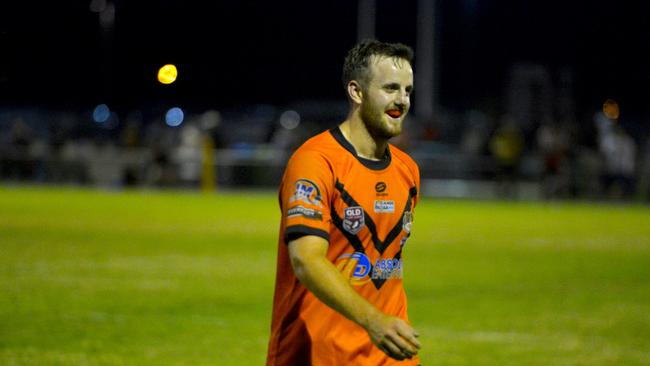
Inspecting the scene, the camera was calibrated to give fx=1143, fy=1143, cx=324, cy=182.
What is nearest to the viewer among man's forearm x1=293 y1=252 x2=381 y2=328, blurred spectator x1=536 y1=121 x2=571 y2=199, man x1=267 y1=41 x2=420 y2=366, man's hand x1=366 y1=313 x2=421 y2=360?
man's hand x1=366 y1=313 x2=421 y2=360

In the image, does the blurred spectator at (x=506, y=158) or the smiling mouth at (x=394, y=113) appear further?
the blurred spectator at (x=506, y=158)

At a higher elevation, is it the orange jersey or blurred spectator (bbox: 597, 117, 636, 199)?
the orange jersey

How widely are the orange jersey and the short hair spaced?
11.1 inches

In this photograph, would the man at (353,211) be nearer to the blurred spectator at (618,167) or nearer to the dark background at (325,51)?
the blurred spectator at (618,167)

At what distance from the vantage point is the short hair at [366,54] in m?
5.00

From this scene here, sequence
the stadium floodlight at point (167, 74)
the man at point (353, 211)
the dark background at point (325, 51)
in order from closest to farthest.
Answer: the man at point (353, 211) → the stadium floodlight at point (167, 74) → the dark background at point (325, 51)

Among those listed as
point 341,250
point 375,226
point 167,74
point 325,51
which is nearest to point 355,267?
point 341,250

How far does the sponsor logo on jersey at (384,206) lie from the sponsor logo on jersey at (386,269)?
22 cm

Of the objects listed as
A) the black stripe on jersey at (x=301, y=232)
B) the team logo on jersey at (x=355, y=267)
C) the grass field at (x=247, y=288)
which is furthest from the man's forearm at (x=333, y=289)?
the grass field at (x=247, y=288)

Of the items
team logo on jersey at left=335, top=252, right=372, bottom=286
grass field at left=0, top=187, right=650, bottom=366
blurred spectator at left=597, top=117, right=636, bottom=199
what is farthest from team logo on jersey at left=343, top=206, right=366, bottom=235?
blurred spectator at left=597, top=117, right=636, bottom=199

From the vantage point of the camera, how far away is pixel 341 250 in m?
4.98

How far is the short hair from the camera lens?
5.00 m

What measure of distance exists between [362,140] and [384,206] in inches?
12.3

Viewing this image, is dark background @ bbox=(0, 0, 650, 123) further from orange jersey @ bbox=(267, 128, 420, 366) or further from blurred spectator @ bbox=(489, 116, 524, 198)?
orange jersey @ bbox=(267, 128, 420, 366)
